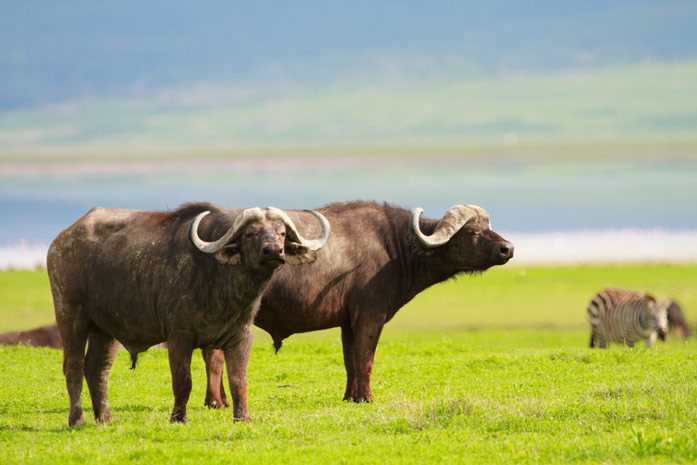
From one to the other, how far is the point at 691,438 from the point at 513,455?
5.81 ft

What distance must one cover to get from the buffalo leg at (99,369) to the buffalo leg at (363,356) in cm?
344

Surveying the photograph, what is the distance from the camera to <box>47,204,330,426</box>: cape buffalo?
48.2ft

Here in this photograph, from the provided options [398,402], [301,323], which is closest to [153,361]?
[301,323]

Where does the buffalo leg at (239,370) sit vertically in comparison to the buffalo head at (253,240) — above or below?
below

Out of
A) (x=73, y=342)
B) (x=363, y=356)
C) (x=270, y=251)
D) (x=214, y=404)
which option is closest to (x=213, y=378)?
(x=214, y=404)

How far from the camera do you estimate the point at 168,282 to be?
1497 cm

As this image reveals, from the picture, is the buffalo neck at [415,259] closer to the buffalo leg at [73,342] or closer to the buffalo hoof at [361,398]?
the buffalo hoof at [361,398]

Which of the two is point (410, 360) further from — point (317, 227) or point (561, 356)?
point (317, 227)

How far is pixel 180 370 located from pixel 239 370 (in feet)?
2.19

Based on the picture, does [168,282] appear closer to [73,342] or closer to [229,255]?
[229,255]

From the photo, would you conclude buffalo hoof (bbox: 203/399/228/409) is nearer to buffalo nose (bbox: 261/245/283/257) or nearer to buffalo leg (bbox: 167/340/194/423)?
buffalo leg (bbox: 167/340/194/423)

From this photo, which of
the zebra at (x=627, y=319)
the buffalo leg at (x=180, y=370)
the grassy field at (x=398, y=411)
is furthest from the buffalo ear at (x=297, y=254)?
the zebra at (x=627, y=319)

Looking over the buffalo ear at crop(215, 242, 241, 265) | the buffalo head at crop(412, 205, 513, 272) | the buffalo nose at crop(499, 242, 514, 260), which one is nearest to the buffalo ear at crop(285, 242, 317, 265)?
the buffalo ear at crop(215, 242, 241, 265)

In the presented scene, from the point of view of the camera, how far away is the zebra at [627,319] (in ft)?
112
